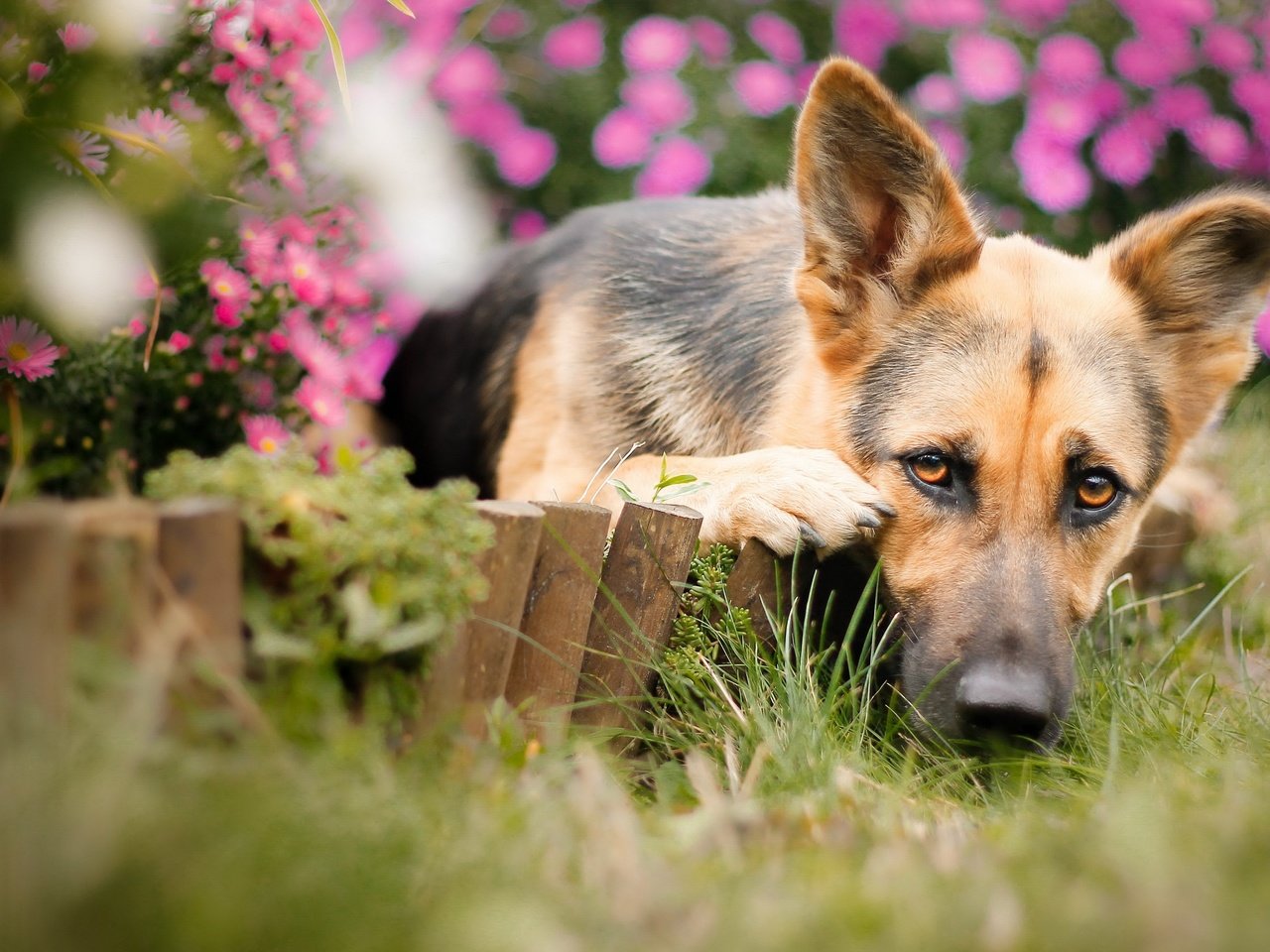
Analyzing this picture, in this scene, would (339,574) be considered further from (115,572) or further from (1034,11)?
(1034,11)

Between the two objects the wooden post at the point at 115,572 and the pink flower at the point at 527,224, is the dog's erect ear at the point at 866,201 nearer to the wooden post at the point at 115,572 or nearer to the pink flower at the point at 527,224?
the wooden post at the point at 115,572

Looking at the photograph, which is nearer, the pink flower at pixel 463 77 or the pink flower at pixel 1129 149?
the pink flower at pixel 463 77

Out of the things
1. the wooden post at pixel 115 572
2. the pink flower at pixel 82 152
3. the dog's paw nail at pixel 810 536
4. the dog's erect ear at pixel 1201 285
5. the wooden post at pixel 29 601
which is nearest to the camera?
the wooden post at pixel 29 601

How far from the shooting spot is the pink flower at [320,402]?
3357 mm

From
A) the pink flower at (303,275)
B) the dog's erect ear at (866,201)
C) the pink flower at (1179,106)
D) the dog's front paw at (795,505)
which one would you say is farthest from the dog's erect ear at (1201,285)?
the pink flower at (1179,106)

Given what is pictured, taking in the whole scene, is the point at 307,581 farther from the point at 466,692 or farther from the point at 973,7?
the point at 973,7

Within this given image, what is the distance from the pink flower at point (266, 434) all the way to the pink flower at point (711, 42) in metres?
3.99

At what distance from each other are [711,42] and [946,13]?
1.39m

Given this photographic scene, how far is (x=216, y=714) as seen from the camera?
1.62 m

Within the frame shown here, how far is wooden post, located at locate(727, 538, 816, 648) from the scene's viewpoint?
8.84ft

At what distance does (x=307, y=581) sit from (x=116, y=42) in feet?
5.39

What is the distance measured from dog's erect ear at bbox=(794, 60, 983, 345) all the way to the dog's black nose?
110 cm

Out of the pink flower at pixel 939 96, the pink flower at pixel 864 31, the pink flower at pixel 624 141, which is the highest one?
the pink flower at pixel 864 31

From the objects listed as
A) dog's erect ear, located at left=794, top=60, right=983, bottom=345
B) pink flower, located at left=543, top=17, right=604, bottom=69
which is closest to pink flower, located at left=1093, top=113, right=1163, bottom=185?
pink flower, located at left=543, top=17, right=604, bottom=69
